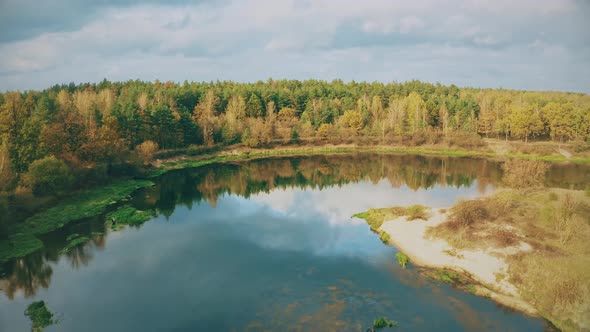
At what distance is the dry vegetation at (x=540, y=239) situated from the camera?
23500 millimetres

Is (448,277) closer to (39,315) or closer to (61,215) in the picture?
(39,315)

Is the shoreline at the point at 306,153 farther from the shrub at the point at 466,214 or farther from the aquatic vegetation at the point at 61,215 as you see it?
the shrub at the point at 466,214

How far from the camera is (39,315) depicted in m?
23.9

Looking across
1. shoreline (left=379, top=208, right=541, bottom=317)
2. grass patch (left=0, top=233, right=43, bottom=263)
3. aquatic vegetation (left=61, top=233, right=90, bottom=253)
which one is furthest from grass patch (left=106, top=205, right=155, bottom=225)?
shoreline (left=379, top=208, right=541, bottom=317)

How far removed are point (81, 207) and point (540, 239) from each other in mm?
45621

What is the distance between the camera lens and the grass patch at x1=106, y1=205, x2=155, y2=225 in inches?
1639

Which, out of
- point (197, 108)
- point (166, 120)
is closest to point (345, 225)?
point (166, 120)

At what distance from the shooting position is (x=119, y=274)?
29875 millimetres

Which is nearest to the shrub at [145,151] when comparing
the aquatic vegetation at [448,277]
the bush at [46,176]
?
the bush at [46,176]

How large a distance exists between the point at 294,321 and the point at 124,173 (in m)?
46.2

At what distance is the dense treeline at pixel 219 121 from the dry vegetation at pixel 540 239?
142 feet

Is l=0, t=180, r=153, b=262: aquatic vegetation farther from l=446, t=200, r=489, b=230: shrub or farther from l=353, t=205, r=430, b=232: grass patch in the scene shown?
l=446, t=200, r=489, b=230: shrub

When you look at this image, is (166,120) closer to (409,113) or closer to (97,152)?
(97,152)

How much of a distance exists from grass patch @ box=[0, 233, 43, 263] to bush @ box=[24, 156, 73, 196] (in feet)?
27.4
